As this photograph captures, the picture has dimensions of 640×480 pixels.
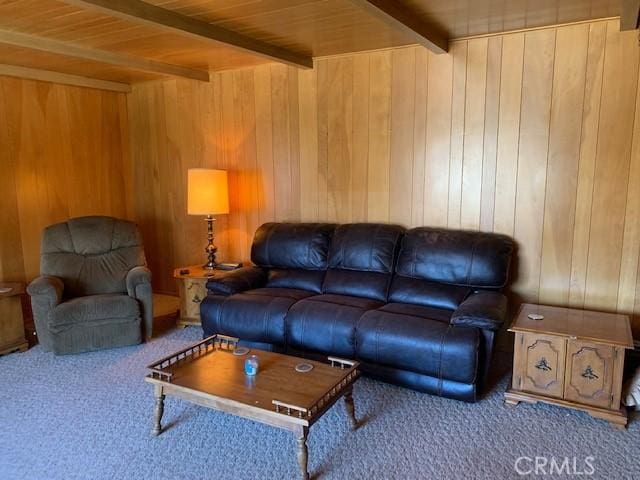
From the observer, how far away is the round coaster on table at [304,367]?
2.43 meters

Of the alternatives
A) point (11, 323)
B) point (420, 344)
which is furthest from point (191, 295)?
point (420, 344)

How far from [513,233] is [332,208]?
1.41m

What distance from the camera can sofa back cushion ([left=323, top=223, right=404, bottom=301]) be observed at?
11.2 feet

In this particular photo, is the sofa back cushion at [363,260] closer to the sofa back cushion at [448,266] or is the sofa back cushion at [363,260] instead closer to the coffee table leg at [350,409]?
the sofa back cushion at [448,266]

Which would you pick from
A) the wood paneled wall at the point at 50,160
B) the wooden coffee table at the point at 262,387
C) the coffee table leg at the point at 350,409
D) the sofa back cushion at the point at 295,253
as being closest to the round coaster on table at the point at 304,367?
the wooden coffee table at the point at 262,387

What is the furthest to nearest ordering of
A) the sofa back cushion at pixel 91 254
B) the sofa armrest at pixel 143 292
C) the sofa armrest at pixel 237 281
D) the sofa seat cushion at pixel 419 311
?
the sofa back cushion at pixel 91 254
the sofa armrest at pixel 143 292
the sofa armrest at pixel 237 281
the sofa seat cushion at pixel 419 311

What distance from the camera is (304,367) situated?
2.47 meters

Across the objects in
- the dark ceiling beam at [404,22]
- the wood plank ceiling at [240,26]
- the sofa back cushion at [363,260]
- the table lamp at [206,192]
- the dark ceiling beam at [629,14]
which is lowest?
the sofa back cushion at [363,260]

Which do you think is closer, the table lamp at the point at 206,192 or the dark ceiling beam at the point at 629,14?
the dark ceiling beam at the point at 629,14

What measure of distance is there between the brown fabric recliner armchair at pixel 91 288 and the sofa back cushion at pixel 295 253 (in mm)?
925

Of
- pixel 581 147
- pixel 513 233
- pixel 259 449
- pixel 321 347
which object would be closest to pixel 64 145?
pixel 321 347

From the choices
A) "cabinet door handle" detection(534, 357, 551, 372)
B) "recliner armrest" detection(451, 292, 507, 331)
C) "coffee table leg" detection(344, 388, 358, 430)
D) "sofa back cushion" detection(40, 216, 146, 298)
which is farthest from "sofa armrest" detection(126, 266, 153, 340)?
"cabinet door handle" detection(534, 357, 551, 372)

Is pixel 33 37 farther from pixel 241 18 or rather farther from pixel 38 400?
pixel 38 400

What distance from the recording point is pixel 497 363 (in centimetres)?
327
